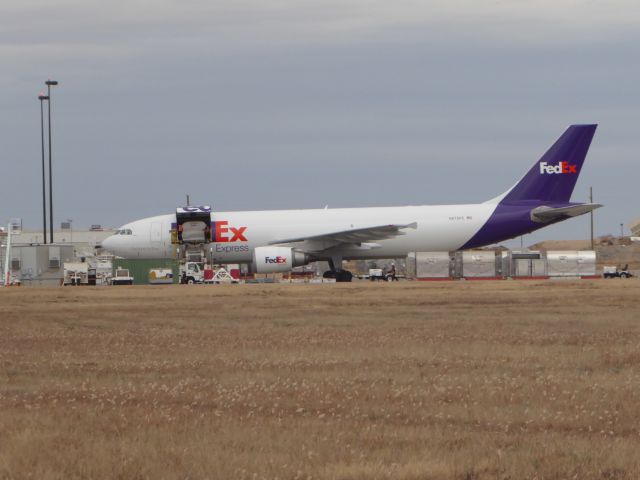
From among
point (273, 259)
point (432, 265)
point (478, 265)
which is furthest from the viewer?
point (478, 265)

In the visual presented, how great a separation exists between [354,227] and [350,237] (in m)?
1.14

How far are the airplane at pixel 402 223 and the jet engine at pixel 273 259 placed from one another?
451mm

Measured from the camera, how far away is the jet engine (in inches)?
2263

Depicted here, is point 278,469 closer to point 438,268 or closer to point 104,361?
point 104,361

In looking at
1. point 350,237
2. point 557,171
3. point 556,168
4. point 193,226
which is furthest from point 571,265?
point 193,226

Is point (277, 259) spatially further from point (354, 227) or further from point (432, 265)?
point (432, 265)

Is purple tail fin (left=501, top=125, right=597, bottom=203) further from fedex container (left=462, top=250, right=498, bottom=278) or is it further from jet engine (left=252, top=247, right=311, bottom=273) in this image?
jet engine (left=252, top=247, right=311, bottom=273)

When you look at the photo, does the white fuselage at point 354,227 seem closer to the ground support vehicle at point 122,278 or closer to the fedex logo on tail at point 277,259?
the ground support vehicle at point 122,278

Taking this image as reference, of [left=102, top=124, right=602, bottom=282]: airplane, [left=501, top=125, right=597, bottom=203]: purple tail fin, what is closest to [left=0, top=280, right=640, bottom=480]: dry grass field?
[left=102, top=124, right=602, bottom=282]: airplane

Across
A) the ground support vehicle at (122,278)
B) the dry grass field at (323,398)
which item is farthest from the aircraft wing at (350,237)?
the dry grass field at (323,398)

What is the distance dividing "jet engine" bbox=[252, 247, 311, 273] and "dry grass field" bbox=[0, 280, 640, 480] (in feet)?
87.8

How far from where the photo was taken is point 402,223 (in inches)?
2330

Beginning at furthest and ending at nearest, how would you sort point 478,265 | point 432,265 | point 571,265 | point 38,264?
1. point 38,264
2. point 571,265
3. point 478,265
4. point 432,265

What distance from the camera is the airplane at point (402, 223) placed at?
5950 cm
